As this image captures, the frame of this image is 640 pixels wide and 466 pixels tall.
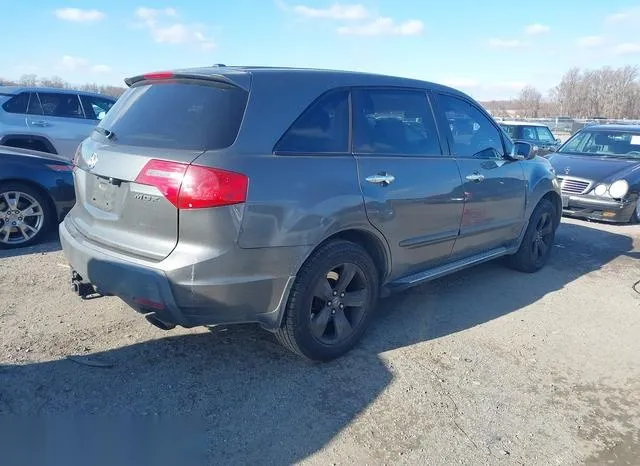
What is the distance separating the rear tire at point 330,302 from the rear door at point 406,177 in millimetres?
305

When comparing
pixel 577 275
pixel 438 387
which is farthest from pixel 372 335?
pixel 577 275

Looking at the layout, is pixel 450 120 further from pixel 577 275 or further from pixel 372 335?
pixel 577 275

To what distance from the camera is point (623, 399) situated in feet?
10.9

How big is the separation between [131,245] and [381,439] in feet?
5.69

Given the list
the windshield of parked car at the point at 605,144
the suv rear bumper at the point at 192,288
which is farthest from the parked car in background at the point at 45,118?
the windshield of parked car at the point at 605,144

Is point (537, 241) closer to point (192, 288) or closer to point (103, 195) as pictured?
point (192, 288)

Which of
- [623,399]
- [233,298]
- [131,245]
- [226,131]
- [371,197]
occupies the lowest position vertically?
[623,399]

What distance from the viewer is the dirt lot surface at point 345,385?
8.91 ft

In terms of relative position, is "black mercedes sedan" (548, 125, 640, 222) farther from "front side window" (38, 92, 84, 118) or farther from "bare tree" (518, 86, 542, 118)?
"bare tree" (518, 86, 542, 118)

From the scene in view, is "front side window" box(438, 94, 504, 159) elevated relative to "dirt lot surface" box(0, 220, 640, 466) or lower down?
elevated

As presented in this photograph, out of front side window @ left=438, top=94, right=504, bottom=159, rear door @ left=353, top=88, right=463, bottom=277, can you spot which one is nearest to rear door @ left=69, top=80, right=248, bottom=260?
rear door @ left=353, top=88, right=463, bottom=277

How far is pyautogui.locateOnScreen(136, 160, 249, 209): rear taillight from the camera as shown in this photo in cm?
275

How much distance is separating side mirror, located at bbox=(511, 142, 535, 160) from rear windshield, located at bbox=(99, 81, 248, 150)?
3.13 meters

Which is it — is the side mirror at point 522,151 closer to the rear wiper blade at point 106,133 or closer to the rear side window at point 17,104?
the rear wiper blade at point 106,133
